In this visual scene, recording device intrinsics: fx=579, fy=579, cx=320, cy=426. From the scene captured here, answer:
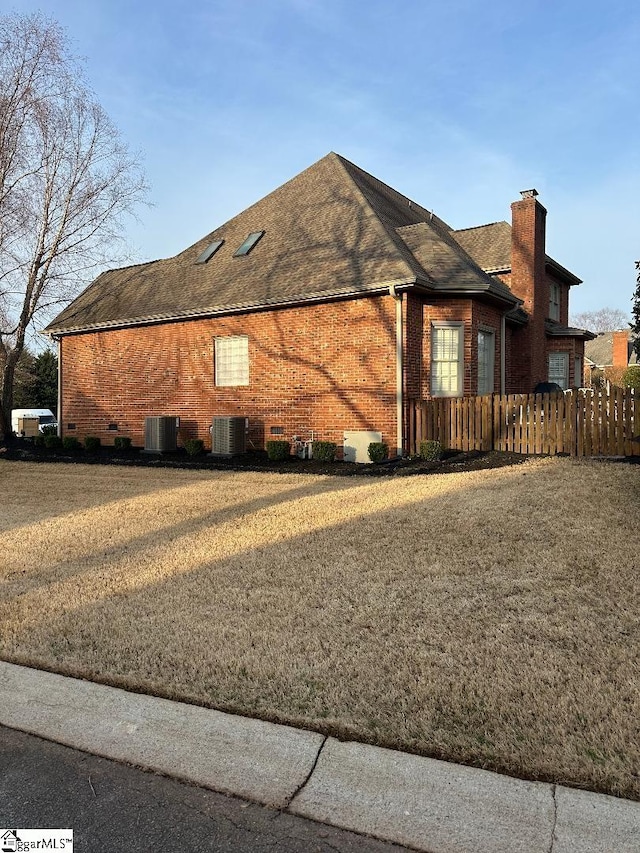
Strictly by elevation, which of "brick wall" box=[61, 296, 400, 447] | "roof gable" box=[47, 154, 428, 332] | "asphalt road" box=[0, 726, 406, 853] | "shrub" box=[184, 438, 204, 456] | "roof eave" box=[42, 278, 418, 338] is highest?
"roof gable" box=[47, 154, 428, 332]

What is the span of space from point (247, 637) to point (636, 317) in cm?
835

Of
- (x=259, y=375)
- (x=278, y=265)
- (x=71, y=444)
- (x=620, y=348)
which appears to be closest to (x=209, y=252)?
(x=278, y=265)

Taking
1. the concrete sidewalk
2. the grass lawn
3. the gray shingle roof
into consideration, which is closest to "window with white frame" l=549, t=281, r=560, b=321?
the gray shingle roof

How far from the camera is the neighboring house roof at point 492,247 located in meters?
18.6

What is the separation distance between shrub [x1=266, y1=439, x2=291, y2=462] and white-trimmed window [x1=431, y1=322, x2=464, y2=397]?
3657 mm

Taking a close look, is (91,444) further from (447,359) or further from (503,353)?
(503,353)

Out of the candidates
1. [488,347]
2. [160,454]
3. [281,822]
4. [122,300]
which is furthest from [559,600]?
[122,300]

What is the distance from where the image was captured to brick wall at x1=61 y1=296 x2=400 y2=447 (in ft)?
42.9

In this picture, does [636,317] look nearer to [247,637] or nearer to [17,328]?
[247,637]

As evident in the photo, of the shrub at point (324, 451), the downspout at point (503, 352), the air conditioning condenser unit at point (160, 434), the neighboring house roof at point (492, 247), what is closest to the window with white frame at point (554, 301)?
the neighboring house roof at point (492, 247)

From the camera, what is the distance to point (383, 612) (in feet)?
14.3

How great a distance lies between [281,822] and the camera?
228 centimetres

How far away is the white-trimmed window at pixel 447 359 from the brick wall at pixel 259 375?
1.28 meters

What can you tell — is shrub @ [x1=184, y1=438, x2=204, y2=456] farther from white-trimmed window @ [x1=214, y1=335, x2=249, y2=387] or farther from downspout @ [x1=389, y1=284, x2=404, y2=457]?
downspout @ [x1=389, y1=284, x2=404, y2=457]
